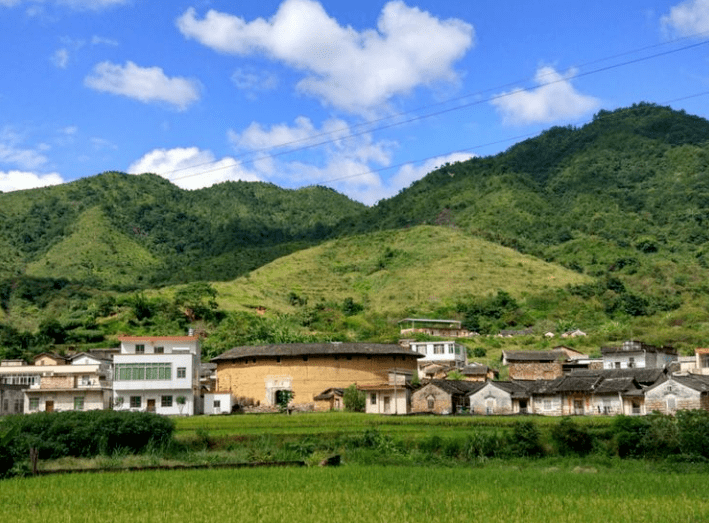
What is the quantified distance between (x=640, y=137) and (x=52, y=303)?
446ft

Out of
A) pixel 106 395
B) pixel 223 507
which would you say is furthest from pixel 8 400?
pixel 223 507

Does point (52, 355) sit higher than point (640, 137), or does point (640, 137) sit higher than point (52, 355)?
point (640, 137)

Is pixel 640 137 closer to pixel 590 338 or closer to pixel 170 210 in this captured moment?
pixel 170 210

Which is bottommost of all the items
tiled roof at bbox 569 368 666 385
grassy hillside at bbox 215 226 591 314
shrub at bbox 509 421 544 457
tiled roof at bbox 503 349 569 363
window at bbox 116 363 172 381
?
shrub at bbox 509 421 544 457

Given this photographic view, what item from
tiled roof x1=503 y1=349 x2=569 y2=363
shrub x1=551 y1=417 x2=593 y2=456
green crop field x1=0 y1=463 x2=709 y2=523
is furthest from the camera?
tiled roof x1=503 y1=349 x2=569 y2=363

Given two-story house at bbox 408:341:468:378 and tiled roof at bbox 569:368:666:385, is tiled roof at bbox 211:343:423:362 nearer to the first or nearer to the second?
two-story house at bbox 408:341:468:378

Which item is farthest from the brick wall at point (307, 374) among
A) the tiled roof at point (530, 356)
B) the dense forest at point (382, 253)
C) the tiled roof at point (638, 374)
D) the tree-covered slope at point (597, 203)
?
the tree-covered slope at point (597, 203)

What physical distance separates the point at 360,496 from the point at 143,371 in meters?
35.9

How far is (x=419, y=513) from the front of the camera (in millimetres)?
19719

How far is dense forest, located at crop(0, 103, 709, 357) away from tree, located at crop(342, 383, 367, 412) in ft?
62.7

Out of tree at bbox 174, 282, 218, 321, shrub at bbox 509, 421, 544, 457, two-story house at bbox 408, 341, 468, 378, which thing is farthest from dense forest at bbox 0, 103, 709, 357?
shrub at bbox 509, 421, 544, 457

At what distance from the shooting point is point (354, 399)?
56719 mm

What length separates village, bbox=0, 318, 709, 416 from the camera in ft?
176

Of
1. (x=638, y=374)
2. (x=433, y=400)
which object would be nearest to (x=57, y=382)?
(x=433, y=400)
